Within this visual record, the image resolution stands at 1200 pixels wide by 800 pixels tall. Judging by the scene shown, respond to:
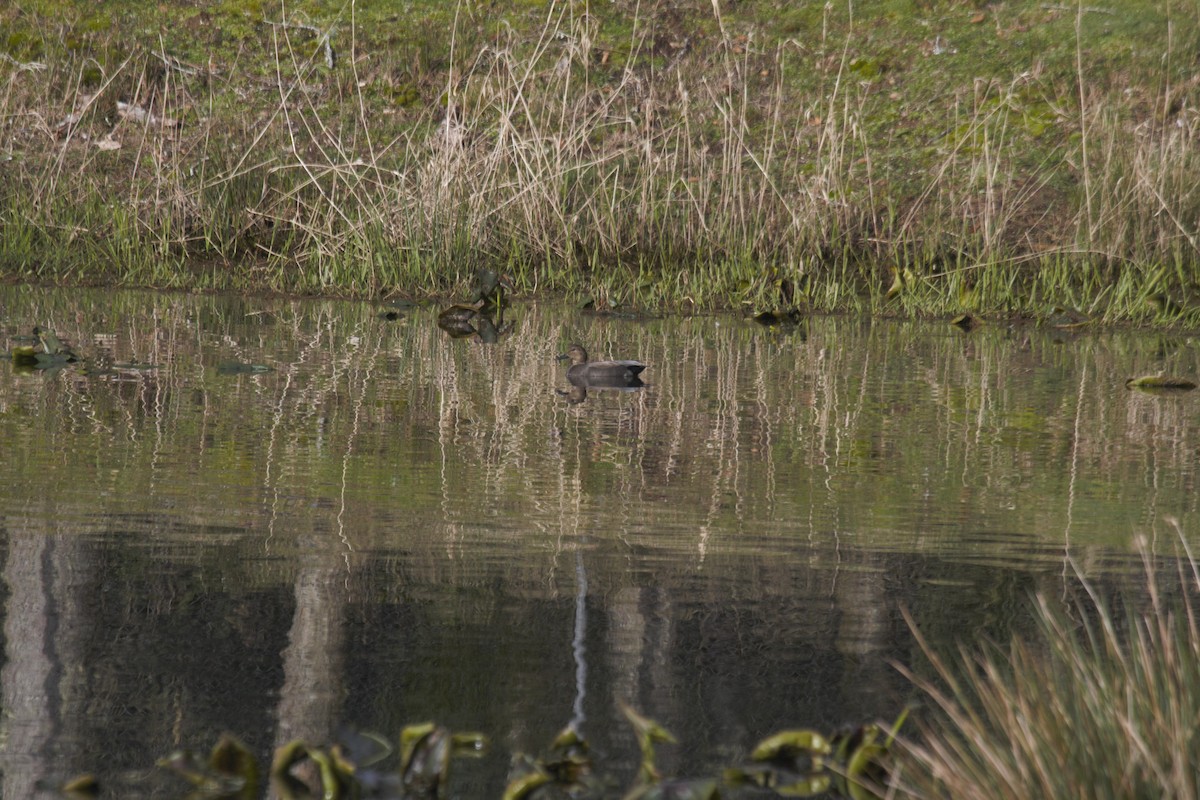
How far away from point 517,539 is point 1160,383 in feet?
12.4

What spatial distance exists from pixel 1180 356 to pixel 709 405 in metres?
3.08

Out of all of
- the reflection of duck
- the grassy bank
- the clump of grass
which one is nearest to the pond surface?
the reflection of duck

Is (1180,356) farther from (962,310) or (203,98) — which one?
(203,98)

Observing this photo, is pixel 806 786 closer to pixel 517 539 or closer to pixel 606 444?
pixel 517 539

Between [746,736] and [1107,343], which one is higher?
[1107,343]

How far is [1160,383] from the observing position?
628cm

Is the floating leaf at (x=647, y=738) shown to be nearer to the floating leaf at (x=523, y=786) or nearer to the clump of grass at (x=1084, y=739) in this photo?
the floating leaf at (x=523, y=786)

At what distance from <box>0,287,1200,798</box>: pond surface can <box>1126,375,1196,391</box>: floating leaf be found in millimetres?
189

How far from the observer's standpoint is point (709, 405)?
5.48 m

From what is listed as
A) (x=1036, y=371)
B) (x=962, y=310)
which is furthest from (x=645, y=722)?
(x=962, y=310)

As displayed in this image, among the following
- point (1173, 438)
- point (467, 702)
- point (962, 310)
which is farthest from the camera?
point (962, 310)

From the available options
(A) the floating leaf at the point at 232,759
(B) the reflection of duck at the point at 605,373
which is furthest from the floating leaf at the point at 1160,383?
(A) the floating leaf at the point at 232,759

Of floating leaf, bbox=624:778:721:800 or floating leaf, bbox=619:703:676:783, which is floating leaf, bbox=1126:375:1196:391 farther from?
floating leaf, bbox=624:778:721:800

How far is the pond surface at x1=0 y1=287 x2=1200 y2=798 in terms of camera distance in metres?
2.36
